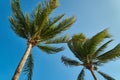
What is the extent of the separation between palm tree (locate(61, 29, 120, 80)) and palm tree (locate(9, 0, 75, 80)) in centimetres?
149

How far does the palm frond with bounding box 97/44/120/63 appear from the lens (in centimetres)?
1788

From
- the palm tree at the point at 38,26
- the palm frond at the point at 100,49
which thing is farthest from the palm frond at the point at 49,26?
the palm frond at the point at 100,49

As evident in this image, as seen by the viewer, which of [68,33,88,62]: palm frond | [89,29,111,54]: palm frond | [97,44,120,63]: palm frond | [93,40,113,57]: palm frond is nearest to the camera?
[89,29,111,54]: palm frond

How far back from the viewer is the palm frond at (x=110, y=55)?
1788 centimetres

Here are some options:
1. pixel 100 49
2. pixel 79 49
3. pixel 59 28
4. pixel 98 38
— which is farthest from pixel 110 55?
pixel 59 28

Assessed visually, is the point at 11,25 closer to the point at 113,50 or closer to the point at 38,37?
the point at 38,37

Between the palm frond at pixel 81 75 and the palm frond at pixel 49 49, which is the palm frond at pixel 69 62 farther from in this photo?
the palm frond at pixel 49 49

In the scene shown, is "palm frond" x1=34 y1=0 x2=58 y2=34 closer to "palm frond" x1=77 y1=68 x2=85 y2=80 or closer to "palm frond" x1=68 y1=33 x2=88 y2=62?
"palm frond" x1=68 y1=33 x2=88 y2=62

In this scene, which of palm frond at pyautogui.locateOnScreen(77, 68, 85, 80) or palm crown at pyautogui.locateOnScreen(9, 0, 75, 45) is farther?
palm frond at pyautogui.locateOnScreen(77, 68, 85, 80)

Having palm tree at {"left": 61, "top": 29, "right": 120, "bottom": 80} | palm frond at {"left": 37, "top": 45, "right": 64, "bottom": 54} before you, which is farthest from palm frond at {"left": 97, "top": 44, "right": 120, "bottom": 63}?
palm frond at {"left": 37, "top": 45, "right": 64, "bottom": 54}

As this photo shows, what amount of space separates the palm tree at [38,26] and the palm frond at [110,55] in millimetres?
3802

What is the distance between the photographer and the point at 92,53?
18.5 m

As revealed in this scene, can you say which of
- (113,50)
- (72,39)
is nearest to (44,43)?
(72,39)

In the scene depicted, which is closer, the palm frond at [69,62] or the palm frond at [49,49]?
the palm frond at [49,49]
